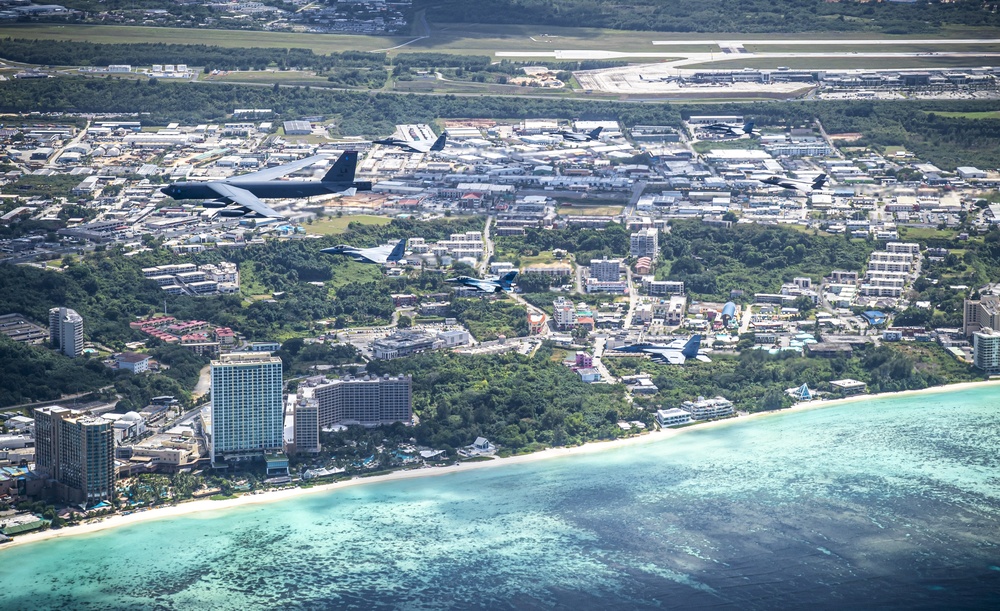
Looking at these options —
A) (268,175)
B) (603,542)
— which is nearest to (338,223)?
(268,175)

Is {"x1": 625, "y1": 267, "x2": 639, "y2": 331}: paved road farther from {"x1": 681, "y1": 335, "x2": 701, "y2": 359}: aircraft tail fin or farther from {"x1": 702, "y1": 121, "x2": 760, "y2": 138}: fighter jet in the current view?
{"x1": 702, "y1": 121, "x2": 760, "y2": 138}: fighter jet

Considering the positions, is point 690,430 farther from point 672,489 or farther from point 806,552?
point 806,552

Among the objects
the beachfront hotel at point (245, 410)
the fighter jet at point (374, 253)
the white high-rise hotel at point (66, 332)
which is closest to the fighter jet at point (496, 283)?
the fighter jet at point (374, 253)

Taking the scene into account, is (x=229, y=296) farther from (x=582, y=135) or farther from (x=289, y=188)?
(x=582, y=135)

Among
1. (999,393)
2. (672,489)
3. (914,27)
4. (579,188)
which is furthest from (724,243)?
(914,27)

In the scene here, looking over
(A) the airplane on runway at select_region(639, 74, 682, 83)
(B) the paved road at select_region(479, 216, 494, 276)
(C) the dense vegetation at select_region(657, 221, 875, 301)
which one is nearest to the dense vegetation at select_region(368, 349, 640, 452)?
(B) the paved road at select_region(479, 216, 494, 276)

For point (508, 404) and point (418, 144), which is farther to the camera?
point (418, 144)
